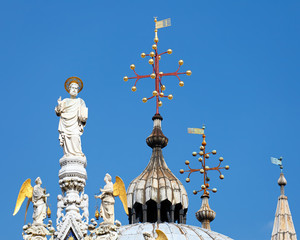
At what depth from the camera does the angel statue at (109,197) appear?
60844 mm

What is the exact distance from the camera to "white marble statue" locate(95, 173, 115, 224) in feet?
200

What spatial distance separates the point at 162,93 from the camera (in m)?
81.6

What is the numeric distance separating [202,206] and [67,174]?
33.5 metres

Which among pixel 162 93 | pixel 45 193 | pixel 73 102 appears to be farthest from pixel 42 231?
pixel 162 93

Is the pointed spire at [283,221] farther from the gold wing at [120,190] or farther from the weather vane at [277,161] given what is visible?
the gold wing at [120,190]

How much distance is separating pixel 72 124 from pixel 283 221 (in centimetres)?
2892

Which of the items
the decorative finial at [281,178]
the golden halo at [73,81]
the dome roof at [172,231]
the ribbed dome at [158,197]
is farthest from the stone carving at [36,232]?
the decorative finial at [281,178]

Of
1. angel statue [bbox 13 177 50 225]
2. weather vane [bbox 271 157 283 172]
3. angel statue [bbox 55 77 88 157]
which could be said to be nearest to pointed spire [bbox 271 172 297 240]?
weather vane [bbox 271 157 283 172]

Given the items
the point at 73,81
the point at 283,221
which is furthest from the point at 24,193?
the point at 283,221

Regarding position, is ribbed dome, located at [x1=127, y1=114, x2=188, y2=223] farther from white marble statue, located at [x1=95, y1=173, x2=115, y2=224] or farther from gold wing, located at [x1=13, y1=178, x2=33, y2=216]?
gold wing, located at [x1=13, y1=178, x2=33, y2=216]

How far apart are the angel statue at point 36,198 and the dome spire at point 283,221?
95.4 ft

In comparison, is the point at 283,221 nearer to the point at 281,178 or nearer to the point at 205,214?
the point at 281,178

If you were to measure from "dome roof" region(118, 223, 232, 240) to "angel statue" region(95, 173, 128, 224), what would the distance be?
64.9 feet

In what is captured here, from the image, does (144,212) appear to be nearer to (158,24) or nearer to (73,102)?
(158,24)
